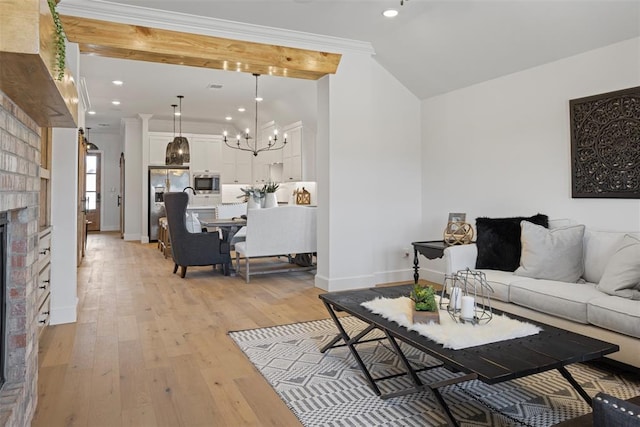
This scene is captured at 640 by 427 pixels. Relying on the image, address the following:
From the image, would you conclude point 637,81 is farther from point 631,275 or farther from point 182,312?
point 182,312

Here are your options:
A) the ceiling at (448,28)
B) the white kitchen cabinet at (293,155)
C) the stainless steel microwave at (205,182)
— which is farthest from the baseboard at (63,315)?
the stainless steel microwave at (205,182)

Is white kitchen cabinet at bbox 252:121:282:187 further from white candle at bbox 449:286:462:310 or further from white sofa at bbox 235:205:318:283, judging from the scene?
white candle at bbox 449:286:462:310

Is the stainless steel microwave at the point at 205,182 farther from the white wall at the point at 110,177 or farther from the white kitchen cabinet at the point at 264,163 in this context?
the white wall at the point at 110,177

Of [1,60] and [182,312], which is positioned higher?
[1,60]

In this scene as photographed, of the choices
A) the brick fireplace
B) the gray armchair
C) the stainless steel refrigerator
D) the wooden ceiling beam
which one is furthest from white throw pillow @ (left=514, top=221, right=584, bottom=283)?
the stainless steel refrigerator

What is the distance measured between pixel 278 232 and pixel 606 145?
3.55 m

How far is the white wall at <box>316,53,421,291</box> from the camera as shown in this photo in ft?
15.7

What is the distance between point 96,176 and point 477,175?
447 inches

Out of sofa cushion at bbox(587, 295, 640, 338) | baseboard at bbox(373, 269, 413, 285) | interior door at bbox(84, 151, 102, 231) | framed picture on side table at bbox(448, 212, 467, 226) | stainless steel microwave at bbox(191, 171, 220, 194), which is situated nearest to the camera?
sofa cushion at bbox(587, 295, 640, 338)

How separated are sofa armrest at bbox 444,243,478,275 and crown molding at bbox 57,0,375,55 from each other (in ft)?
→ 8.19

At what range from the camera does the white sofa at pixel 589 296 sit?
2.47m

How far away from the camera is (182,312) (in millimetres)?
4004

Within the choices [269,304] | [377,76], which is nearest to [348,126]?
[377,76]

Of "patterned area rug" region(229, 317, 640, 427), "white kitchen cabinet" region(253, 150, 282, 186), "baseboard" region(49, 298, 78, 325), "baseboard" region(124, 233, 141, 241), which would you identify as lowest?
"patterned area rug" region(229, 317, 640, 427)
